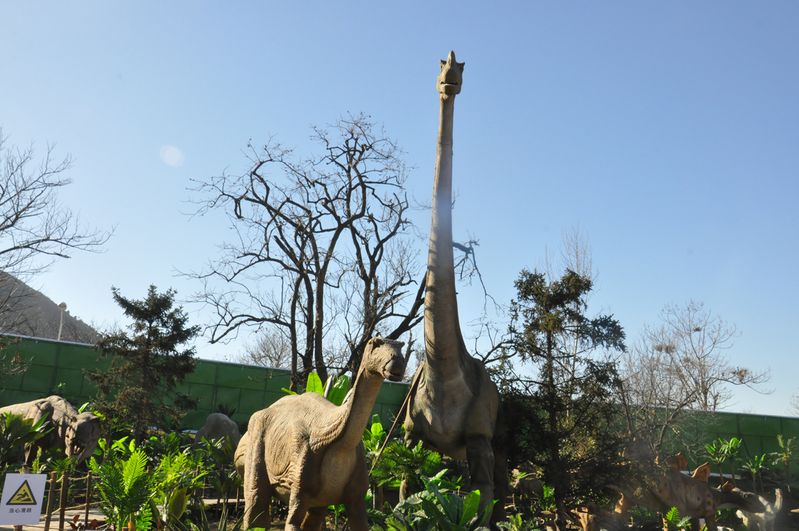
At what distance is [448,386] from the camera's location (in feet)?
26.7

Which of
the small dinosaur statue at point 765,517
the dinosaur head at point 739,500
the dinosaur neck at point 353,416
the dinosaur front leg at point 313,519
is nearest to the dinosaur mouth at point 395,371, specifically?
the dinosaur neck at point 353,416

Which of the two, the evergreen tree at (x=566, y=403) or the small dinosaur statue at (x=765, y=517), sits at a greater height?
the evergreen tree at (x=566, y=403)

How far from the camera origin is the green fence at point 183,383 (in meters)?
16.9

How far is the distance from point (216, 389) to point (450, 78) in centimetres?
1275

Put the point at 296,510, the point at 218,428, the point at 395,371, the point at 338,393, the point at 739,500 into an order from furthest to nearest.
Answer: the point at 218,428 → the point at 739,500 → the point at 338,393 → the point at 296,510 → the point at 395,371

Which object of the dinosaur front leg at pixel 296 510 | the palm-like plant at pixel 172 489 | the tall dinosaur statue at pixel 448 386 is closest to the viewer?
the dinosaur front leg at pixel 296 510

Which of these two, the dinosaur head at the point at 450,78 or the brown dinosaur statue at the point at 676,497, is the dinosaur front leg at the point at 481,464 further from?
the dinosaur head at the point at 450,78

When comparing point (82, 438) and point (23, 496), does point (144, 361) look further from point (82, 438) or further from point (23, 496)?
point (23, 496)

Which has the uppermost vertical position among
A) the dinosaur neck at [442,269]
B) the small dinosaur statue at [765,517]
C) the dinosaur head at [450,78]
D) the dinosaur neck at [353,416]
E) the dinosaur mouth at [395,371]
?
the dinosaur head at [450,78]

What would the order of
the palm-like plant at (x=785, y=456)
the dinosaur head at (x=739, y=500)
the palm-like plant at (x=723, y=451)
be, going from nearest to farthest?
1. the dinosaur head at (x=739, y=500)
2. the palm-like plant at (x=785, y=456)
3. the palm-like plant at (x=723, y=451)

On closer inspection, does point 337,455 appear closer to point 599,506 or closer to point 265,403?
point 599,506

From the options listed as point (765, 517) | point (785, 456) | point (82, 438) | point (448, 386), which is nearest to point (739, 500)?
point (765, 517)

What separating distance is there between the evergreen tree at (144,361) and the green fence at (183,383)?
6.93ft

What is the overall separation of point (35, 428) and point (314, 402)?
6.00 metres
